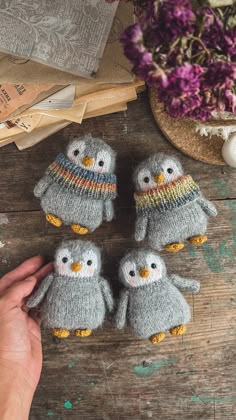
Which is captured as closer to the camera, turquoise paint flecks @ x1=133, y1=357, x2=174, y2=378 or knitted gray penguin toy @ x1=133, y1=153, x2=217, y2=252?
knitted gray penguin toy @ x1=133, y1=153, x2=217, y2=252

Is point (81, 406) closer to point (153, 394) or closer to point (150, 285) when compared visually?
point (153, 394)

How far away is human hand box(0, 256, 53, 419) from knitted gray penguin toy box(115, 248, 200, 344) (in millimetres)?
163

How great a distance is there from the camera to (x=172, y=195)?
28.6 inches

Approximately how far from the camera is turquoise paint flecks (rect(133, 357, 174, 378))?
2.77 feet

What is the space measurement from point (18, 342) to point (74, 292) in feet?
0.48

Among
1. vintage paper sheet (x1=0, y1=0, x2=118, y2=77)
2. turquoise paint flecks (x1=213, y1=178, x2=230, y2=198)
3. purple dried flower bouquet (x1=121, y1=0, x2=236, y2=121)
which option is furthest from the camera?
turquoise paint flecks (x1=213, y1=178, x2=230, y2=198)

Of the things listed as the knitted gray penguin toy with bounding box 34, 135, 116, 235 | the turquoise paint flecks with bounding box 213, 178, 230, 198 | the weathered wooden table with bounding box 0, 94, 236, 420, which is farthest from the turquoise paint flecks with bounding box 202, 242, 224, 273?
the knitted gray penguin toy with bounding box 34, 135, 116, 235

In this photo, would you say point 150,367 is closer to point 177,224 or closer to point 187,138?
point 177,224

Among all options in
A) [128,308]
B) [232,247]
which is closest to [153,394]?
[128,308]

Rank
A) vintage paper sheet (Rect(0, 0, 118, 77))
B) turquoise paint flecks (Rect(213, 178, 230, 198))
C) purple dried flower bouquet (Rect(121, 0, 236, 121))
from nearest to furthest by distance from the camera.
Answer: purple dried flower bouquet (Rect(121, 0, 236, 121)) < vintage paper sheet (Rect(0, 0, 118, 77)) < turquoise paint flecks (Rect(213, 178, 230, 198))

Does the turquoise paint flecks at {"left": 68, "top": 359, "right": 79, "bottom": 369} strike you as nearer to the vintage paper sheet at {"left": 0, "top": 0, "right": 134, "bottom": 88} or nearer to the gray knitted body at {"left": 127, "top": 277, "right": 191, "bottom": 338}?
the gray knitted body at {"left": 127, "top": 277, "right": 191, "bottom": 338}

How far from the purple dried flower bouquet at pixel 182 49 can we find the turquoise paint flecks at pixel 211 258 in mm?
397

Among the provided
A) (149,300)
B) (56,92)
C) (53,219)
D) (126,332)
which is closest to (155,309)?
(149,300)

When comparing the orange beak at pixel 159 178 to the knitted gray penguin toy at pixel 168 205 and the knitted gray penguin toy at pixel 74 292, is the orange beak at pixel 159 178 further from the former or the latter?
the knitted gray penguin toy at pixel 74 292
